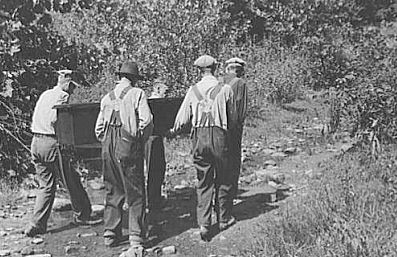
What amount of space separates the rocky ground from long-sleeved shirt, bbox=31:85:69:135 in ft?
4.06

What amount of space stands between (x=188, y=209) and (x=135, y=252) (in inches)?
77.2

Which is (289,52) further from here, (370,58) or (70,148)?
(70,148)

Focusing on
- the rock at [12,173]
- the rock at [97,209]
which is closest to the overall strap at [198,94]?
the rock at [97,209]

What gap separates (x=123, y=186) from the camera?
7.34 metres

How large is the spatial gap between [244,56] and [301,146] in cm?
493

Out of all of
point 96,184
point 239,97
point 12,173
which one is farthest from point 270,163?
point 12,173

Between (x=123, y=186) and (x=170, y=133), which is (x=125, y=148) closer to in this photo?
(x=123, y=186)

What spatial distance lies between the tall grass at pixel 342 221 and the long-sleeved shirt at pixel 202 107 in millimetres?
1262

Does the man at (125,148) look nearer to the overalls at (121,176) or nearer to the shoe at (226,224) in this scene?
the overalls at (121,176)

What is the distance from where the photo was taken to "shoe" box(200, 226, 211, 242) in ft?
24.7

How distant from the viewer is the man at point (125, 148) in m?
7.03

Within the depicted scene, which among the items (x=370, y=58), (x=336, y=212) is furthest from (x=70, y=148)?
(x=370, y=58)

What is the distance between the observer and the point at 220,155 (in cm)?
756

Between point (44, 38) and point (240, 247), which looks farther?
point (44, 38)
